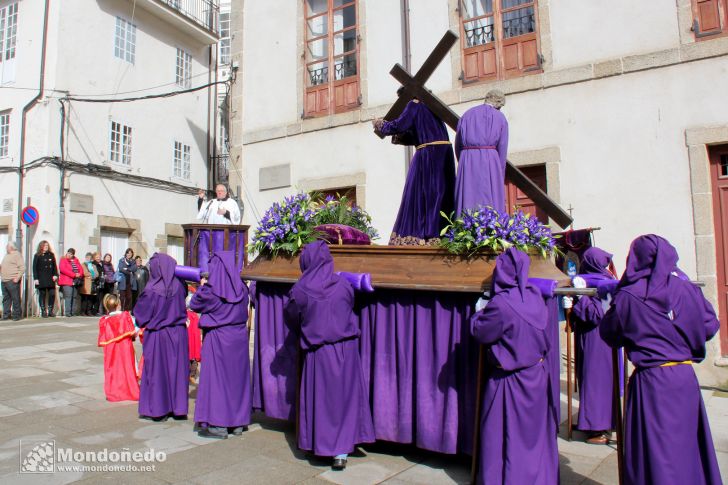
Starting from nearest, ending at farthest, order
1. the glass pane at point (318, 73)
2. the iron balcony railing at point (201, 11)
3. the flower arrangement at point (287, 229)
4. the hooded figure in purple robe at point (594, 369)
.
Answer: the hooded figure in purple robe at point (594, 369) → the flower arrangement at point (287, 229) → the glass pane at point (318, 73) → the iron balcony railing at point (201, 11)

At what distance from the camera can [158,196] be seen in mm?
17516

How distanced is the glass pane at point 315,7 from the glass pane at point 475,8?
9.90 ft

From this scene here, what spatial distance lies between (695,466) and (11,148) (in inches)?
661

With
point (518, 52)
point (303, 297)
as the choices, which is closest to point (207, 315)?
point (303, 297)

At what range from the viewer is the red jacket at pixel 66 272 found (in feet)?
43.4

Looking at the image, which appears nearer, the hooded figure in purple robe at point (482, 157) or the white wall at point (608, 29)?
the hooded figure in purple robe at point (482, 157)

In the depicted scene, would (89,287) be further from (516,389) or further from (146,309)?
(516,389)

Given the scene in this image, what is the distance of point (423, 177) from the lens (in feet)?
17.4

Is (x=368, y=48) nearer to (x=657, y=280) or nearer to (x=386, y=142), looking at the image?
(x=386, y=142)

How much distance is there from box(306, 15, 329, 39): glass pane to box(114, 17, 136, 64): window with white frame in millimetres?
8103

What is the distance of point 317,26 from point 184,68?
9.44 m

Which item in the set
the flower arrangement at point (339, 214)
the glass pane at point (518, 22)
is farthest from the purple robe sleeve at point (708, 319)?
the glass pane at point (518, 22)

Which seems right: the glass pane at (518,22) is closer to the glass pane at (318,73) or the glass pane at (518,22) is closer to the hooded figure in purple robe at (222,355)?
the glass pane at (318,73)

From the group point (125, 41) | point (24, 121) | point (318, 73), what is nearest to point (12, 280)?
point (24, 121)
